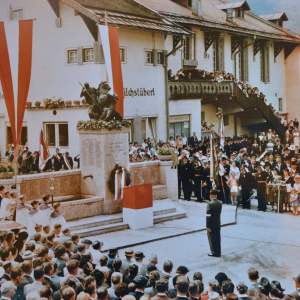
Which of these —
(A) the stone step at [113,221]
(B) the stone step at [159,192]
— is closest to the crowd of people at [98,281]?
(A) the stone step at [113,221]

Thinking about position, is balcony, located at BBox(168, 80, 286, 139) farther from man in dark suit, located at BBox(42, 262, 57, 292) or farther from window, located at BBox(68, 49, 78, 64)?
man in dark suit, located at BBox(42, 262, 57, 292)

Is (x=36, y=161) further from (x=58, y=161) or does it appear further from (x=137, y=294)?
(x=137, y=294)

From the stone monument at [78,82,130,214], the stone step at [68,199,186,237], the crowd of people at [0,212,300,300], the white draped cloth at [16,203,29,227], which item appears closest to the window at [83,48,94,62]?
the stone monument at [78,82,130,214]

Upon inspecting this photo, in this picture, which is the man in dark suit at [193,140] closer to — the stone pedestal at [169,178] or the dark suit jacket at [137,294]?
the stone pedestal at [169,178]

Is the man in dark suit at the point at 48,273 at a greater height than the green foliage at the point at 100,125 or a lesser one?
lesser

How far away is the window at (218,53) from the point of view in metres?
15.6

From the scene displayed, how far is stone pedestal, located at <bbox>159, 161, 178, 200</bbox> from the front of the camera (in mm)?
13664

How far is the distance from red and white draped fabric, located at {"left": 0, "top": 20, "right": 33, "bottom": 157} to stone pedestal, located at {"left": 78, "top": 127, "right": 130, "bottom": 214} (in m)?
1.98

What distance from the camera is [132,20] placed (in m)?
16.0

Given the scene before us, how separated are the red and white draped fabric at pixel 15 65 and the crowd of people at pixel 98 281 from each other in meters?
4.21

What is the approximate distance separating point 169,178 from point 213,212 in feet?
14.5

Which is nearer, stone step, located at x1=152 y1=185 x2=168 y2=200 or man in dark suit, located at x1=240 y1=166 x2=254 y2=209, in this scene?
stone step, located at x1=152 y1=185 x2=168 y2=200

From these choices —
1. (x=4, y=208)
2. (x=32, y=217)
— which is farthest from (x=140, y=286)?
(x=4, y=208)

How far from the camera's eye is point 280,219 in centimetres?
1245
